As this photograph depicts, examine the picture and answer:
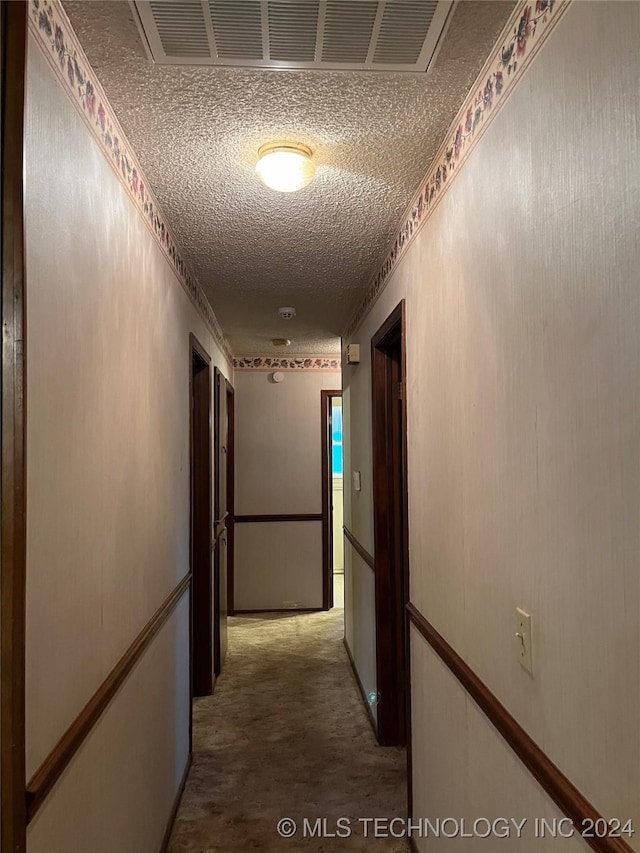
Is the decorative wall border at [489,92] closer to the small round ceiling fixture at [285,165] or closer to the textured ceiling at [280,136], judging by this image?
the textured ceiling at [280,136]

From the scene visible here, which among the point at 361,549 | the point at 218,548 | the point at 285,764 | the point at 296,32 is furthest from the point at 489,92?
the point at 218,548

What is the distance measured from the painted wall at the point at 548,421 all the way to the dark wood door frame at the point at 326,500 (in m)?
3.55

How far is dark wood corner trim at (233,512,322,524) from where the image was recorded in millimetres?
5309

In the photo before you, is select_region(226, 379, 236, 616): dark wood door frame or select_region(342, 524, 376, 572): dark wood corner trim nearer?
select_region(342, 524, 376, 572): dark wood corner trim

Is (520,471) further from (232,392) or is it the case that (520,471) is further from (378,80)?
(232,392)

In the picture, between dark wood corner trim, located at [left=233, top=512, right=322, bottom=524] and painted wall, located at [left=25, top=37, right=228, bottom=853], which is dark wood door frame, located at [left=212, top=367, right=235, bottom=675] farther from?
painted wall, located at [left=25, top=37, right=228, bottom=853]

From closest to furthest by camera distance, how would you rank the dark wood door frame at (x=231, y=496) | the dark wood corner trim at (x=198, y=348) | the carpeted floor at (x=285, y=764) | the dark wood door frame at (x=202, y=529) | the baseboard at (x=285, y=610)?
the carpeted floor at (x=285, y=764) → the dark wood corner trim at (x=198, y=348) → the dark wood door frame at (x=202, y=529) → the dark wood door frame at (x=231, y=496) → the baseboard at (x=285, y=610)

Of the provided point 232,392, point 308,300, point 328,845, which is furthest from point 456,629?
point 232,392

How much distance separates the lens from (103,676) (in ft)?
4.61

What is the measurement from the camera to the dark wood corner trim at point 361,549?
10.1 feet

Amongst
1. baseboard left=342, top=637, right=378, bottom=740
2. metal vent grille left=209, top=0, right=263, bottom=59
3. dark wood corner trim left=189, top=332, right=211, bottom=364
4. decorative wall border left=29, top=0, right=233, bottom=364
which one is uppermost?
metal vent grille left=209, top=0, right=263, bottom=59

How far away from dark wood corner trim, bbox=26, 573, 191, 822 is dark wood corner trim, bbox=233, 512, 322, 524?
11.0 ft

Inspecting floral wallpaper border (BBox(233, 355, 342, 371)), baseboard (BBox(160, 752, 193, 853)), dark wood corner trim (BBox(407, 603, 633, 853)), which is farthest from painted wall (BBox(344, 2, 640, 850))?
floral wallpaper border (BBox(233, 355, 342, 371))

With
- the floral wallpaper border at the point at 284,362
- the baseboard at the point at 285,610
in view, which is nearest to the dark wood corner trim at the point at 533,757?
the baseboard at the point at 285,610
